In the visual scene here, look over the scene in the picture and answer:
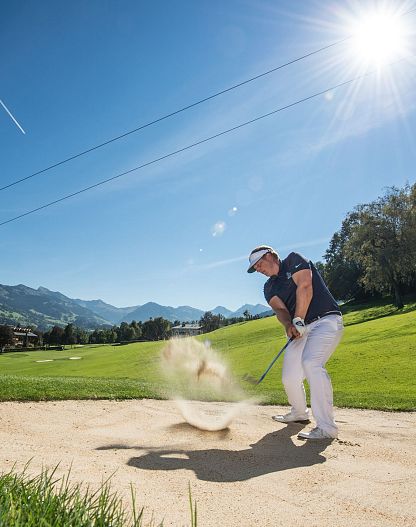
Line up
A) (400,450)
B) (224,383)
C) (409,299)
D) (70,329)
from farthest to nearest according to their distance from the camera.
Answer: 1. (70,329)
2. (409,299)
3. (224,383)
4. (400,450)

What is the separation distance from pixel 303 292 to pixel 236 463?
2870 mm

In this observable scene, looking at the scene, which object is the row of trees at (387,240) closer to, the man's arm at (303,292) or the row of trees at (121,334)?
the man's arm at (303,292)

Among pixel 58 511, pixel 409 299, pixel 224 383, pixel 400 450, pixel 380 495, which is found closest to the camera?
pixel 58 511

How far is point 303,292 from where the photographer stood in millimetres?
6582

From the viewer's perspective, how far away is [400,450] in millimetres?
5574

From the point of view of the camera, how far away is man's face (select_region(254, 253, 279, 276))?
7.12 m

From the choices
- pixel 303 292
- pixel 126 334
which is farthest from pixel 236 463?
pixel 126 334

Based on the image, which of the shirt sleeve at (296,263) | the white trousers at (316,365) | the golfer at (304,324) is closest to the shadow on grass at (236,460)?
the white trousers at (316,365)

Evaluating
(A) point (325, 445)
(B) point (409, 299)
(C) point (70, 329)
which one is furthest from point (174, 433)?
(C) point (70, 329)

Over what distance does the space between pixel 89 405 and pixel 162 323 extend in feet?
489

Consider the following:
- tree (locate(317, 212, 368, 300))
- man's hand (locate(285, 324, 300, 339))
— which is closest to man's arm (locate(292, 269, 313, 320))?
man's hand (locate(285, 324, 300, 339))

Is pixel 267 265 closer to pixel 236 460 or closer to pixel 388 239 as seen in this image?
pixel 236 460

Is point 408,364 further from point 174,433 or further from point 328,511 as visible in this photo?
point 328,511

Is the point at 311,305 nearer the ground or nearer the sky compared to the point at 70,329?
nearer the ground
